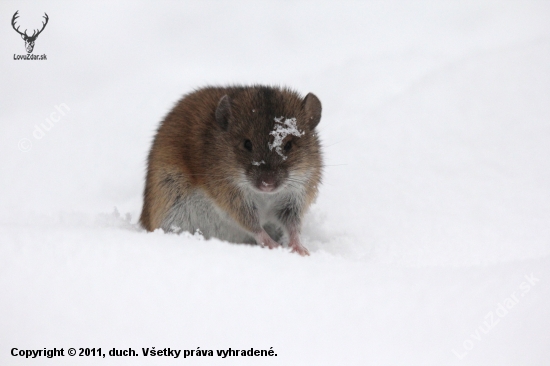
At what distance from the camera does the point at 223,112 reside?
554 centimetres

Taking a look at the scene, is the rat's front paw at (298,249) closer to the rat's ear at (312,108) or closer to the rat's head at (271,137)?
the rat's head at (271,137)

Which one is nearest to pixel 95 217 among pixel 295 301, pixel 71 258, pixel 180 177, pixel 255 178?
pixel 180 177

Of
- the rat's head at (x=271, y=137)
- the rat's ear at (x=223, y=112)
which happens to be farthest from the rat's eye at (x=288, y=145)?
the rat's ear at (x=223, y=112)

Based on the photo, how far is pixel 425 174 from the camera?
7102 millimetres

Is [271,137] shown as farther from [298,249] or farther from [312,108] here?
[298,249]

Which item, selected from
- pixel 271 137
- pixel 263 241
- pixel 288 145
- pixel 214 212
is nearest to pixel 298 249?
pixel 263 241

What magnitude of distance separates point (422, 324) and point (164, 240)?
6.12 feet

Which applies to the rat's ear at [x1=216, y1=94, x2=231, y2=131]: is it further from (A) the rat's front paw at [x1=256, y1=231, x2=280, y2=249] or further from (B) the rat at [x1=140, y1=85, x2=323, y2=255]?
(A) the rat's front paw at [x1=256, y1=231, x2=280, y2=249]

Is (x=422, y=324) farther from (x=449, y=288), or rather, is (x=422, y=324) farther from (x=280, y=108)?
(x=280, y=108)

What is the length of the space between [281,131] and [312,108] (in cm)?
58

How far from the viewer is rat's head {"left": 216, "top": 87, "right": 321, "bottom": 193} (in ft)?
17.0

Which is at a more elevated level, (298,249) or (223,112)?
(223,112)

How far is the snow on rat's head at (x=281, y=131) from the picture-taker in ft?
17.1

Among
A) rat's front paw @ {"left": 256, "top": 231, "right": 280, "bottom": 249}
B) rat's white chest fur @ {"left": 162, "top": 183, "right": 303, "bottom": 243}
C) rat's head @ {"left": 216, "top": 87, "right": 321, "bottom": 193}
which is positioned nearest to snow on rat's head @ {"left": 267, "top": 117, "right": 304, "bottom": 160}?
rat's head @ {"left": 216, "top": 87, "right": 321, "bottom": 193}
